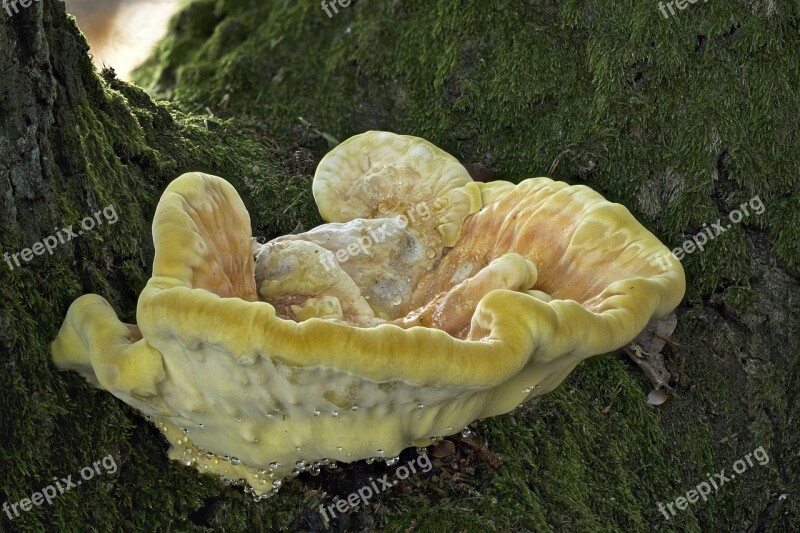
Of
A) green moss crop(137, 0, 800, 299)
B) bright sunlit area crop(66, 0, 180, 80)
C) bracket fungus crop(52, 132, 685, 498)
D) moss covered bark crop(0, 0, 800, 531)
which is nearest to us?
bracket fungus crop(52, 132, 685, 498)

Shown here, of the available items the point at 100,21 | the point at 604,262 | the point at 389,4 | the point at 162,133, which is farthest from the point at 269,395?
the point at 100,21

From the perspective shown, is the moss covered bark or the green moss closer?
the moss covered bark

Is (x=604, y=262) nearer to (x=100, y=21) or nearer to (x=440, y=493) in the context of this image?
(x=440, y=493)

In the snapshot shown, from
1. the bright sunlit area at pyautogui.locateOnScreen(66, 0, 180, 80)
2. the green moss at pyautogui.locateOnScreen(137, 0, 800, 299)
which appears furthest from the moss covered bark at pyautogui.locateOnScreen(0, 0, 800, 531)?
the bright sunlit area at pyautogui.locateOnScreen(66, 0, 180, 80)

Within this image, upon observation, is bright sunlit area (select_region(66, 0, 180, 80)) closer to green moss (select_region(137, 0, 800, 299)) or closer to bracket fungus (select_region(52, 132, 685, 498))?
green moss (select_region(137, 0, 800, 299))

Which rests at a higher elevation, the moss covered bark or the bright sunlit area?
the bright sunlit area
